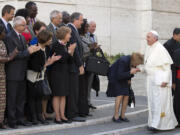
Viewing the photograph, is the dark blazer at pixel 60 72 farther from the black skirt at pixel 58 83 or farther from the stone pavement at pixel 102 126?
the stone pavement at pixel 102 126

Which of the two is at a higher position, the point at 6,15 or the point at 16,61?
the point at 6,15

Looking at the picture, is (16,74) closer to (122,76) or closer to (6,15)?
(6,15)

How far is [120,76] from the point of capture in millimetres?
9320

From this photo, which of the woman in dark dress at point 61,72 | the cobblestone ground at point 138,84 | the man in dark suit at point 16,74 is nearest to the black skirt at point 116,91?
the woman in dark dress at point 61,72

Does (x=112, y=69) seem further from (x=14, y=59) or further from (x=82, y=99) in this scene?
(x=14, y=59)

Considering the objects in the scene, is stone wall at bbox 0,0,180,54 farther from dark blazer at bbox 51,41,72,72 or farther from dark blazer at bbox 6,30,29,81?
dark blazer at bbox 6,30,29,81

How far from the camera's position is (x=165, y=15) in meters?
18.3

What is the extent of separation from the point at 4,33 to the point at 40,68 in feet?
3.00

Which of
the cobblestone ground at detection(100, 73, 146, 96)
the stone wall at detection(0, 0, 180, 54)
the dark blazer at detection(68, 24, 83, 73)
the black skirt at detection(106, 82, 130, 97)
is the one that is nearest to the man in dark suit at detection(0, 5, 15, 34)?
the dark blazer at detection(68, 24, 83, 73)

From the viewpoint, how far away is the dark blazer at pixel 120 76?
933 centimetres

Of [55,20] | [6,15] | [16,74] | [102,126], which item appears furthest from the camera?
[55,20]

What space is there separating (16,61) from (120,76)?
2224 millimetres

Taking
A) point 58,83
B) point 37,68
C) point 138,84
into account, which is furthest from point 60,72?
point 138,84

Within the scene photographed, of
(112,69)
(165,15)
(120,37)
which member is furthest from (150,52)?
(165,15)
